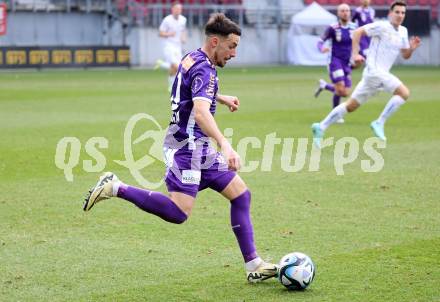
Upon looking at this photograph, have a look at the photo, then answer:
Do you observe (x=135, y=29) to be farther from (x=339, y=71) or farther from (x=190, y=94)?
(x=190, y=94)

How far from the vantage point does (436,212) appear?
9516 millimetres

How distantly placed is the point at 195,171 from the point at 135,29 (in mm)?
38065

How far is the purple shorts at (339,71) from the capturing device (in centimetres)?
1952

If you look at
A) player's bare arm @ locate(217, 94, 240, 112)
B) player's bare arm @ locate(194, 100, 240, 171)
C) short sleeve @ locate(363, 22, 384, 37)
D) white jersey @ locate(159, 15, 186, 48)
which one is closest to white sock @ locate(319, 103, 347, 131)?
Result: short sleeve @ locate(363, 22, 384, 37)

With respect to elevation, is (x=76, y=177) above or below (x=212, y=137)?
below

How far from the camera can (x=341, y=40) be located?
19.7 meters

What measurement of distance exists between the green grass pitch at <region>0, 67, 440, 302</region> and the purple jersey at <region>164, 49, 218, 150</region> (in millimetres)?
Result: 1024

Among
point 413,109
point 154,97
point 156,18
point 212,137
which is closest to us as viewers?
point 212,137

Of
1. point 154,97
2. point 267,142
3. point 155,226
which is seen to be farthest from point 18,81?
point 155,226

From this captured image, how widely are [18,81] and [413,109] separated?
1514 centimetres

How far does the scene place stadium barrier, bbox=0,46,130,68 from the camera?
1569 inches

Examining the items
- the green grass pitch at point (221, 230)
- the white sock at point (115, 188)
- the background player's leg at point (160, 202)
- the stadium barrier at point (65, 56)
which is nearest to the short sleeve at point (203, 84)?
the background player's leg at point (160, 202)

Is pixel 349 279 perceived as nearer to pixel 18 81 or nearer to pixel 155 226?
pixel 155 226

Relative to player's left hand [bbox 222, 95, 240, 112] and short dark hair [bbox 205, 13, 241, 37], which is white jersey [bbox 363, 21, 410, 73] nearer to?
player's left hand [bbox 222, 95, 240, 112]
